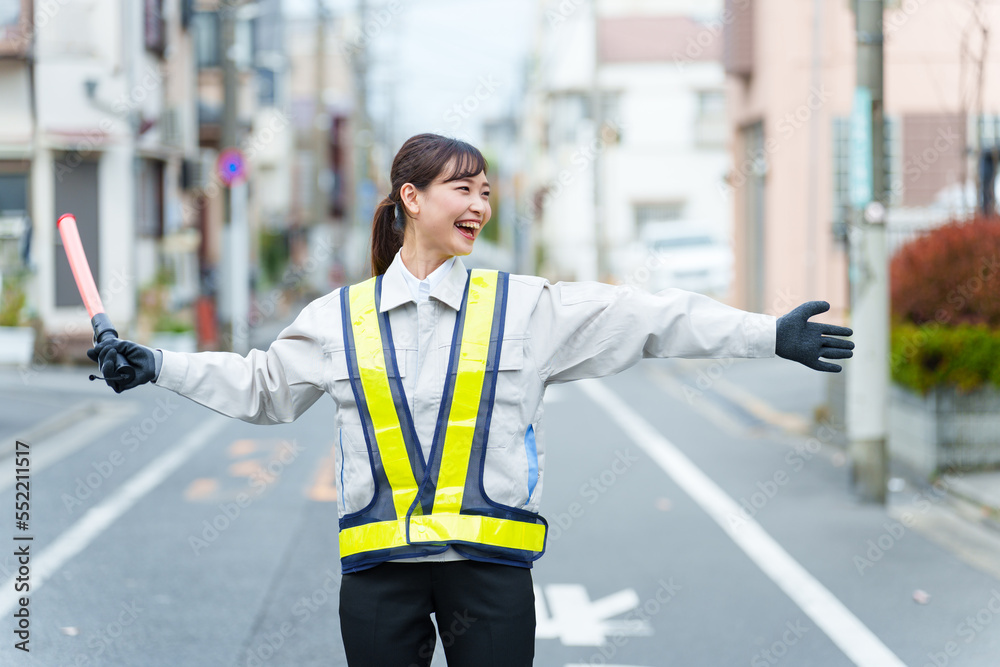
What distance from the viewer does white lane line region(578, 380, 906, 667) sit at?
5566 mm

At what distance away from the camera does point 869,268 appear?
8.77 meters

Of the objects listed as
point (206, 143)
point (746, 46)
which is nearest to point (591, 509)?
point (746, 46)

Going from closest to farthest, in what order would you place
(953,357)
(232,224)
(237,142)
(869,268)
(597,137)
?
(869,268) < (953,357) < (237,142) < (232,224) < (597,137)

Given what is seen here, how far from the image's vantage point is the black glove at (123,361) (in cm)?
288

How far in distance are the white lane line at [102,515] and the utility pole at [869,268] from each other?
5.06m

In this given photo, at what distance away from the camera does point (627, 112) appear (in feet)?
149

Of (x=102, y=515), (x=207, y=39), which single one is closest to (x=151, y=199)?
(x=207, y=39)

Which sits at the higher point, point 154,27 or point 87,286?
point 154,27

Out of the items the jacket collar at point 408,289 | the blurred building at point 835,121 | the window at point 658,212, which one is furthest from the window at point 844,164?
the window at point 658,212

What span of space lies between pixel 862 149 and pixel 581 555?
143 inches

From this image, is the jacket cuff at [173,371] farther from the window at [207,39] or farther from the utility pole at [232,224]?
the window at [207,39]

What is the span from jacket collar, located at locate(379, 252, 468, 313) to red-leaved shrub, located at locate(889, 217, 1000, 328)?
7559 millimetres

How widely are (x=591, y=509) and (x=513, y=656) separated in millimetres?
5681

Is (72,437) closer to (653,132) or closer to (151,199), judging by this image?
(151,199)
